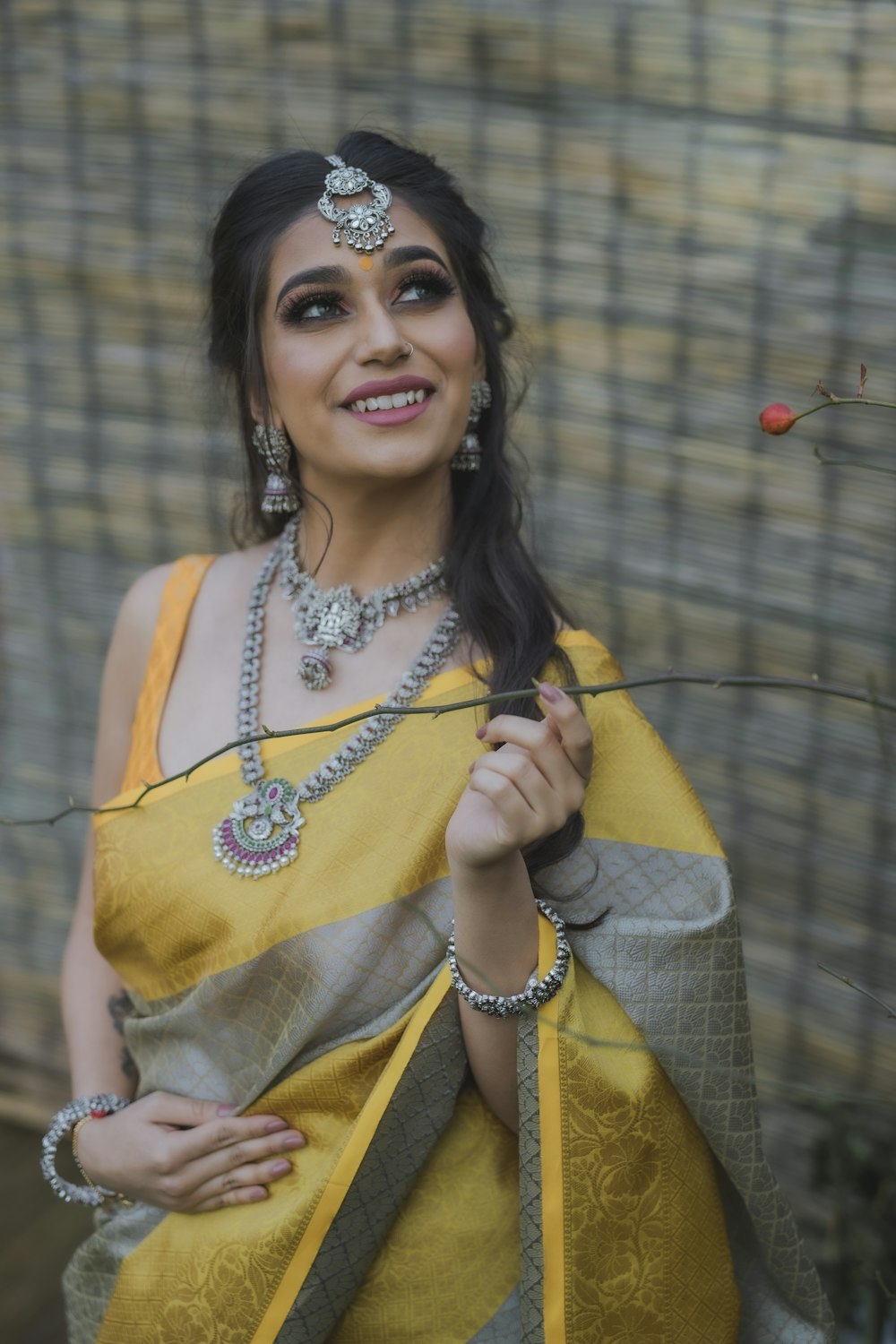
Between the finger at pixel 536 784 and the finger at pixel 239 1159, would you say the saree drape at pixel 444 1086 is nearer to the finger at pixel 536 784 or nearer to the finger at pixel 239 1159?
the finger at pixel 239 1159

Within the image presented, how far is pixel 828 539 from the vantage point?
217cm

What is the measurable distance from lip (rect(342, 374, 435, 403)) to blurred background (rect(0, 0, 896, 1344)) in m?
0.74

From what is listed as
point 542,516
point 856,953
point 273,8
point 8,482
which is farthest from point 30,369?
point 856,953

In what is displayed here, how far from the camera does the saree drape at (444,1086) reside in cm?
130

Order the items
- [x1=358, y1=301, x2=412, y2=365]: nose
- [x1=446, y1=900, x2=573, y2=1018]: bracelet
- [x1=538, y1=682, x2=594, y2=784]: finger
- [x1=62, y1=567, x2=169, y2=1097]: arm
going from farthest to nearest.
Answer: [x1=62, y1=567, x2=169, y2=1097]: arm → [x1=358, y1=301, x2=412, y2=365]: nose → [x1=446, y1=900, x2=573, y2=1018]: bracelet → [x1=538, y1=682, x2=594, y2=784]: finger

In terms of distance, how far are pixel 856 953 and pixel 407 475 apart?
125cm

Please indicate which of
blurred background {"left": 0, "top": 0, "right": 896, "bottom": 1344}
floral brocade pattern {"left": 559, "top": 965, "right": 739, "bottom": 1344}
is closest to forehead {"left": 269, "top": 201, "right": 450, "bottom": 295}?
blurred background {"left": 0, "top": 0, "right": 896, "bottom": 1344}

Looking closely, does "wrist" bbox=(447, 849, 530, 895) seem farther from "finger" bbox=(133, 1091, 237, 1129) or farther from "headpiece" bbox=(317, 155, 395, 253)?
"headpiece" bbox=(317, 155, 395, 253)

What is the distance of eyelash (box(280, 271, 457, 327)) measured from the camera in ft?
4.95

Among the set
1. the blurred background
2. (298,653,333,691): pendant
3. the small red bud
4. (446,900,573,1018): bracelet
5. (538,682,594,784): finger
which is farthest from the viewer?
the blurred background

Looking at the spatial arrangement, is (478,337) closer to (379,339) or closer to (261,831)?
(379,339)

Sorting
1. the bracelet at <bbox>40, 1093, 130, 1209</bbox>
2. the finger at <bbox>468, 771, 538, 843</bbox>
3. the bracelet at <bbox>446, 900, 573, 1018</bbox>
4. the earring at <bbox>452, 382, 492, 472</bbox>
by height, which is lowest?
the bracelet at <bbox>40, 1093, 130, 1209</bbox>

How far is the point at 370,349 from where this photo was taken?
1451 millimetres

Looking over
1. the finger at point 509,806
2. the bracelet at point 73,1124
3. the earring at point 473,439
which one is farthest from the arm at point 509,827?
the bracelet at point 73,1124
